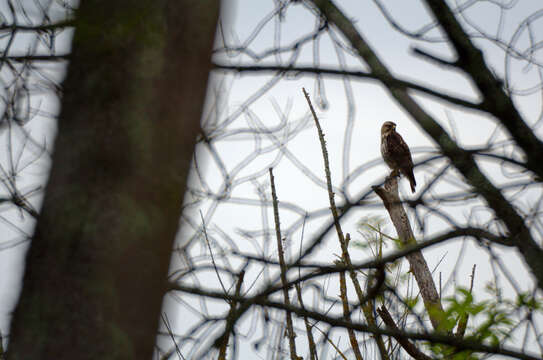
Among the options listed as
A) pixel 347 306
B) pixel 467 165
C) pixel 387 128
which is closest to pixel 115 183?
pixel 467 165

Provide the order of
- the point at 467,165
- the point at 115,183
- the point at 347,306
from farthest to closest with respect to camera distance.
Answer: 1. the point at 347,306
2. the point at 467,165
3. the point at 115,183

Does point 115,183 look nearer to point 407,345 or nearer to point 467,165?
point 467,165

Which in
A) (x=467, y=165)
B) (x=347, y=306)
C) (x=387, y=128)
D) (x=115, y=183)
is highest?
(x=387, y=128)

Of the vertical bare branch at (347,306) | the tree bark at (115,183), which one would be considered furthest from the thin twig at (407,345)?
the tree bark at (115,183)

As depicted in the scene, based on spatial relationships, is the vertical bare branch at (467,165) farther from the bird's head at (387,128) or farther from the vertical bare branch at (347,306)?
the bird's head at (387,128)

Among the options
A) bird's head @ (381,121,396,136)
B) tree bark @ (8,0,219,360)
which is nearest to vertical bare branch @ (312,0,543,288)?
tree bark @ (8,0,219,360)

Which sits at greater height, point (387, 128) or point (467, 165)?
point (387, 128)

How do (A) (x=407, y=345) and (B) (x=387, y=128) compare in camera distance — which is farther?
(B) (x=387, y=128)

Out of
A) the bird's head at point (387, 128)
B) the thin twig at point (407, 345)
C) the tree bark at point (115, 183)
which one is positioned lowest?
the tree bark at point (115, 183)

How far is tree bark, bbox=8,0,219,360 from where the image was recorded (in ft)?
2.22

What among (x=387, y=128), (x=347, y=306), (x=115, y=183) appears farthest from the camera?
(x=387, y=128)

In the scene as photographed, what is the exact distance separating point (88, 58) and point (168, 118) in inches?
7.3

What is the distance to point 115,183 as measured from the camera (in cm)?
74

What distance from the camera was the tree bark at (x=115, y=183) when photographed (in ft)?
2.22
